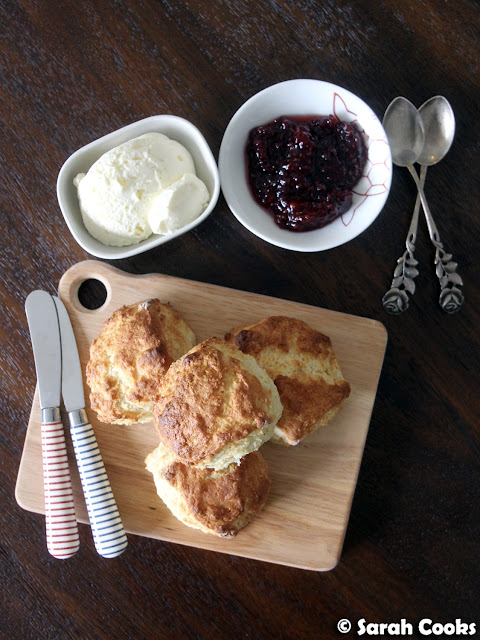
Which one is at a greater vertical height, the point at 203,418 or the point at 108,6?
the point at 108,6

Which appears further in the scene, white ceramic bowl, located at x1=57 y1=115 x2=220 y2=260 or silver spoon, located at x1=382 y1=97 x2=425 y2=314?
silver spoon, located at x1=382 y1=97 x2=425 y2=314

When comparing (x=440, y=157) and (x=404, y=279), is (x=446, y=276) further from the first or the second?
(x=440, y=157)

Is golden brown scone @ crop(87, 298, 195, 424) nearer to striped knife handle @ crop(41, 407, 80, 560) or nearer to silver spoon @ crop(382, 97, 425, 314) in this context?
striped knife handle @ crop(41, 407, 80, 560)

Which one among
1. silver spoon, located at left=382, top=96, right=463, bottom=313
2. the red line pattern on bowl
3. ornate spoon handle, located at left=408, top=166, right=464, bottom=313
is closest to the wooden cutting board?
silver spoon, located at left=382, top=96, right=463, bottom=313

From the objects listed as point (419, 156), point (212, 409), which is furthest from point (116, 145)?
point (419, 156)

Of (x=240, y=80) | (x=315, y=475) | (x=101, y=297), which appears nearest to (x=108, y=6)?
(x=240, y=80)

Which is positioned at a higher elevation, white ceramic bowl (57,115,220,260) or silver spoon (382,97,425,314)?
white ceramic bowl (57,115,220,260)

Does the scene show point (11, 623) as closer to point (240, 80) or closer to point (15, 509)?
point (15, 509)
